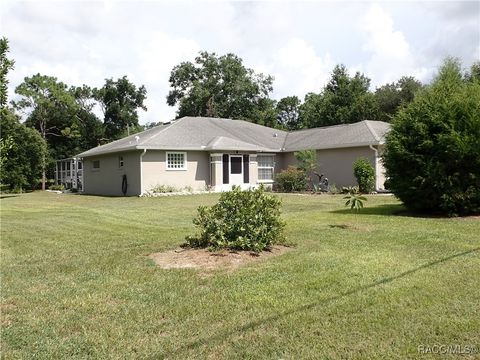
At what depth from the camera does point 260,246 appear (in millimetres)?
6871

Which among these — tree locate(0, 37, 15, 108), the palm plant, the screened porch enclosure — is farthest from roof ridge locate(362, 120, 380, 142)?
the screened porch enclosure

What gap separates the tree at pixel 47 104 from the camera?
42344 millimetres

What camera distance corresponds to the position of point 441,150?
10.8 metres

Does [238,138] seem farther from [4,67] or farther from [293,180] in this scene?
[4,67]

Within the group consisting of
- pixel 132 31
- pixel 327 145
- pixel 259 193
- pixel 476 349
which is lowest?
pixel 476 349

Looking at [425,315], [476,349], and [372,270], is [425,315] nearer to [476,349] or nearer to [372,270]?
[476,349]

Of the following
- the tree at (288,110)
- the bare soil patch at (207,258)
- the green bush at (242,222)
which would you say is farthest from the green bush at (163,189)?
the tree at (288,110)

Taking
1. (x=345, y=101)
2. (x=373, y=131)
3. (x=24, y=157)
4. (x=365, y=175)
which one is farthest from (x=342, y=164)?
(x=24, y=157)

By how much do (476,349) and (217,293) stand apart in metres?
2.61

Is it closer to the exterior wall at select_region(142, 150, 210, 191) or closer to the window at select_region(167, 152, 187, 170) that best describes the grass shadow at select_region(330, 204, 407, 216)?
the exterior wall at select_region(142, 150, 210, 191)

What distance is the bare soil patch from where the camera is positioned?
619 centimetres

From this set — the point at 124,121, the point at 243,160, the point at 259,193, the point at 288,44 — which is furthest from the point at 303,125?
the point at 259,193

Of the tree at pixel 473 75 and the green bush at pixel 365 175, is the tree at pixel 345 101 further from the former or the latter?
the tree at pixel 473 75

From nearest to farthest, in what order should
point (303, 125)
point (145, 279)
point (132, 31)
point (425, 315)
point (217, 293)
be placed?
point (425, 315) < point (217, 293) < point (145, 279) < point (132, 31) < point (303, 125)
